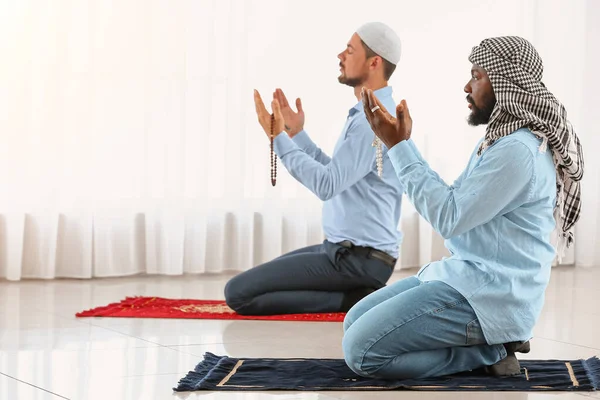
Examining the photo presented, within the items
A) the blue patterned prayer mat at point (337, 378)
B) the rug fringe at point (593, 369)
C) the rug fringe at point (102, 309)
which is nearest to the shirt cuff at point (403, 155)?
the blue patterned prayer mat at point (337, 378)

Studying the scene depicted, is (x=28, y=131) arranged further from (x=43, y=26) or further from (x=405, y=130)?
Answer: (x=405, y=130)

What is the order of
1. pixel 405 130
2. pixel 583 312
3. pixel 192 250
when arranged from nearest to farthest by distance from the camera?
pixel 405 130 → pixel 583 312 → pixel 192 250

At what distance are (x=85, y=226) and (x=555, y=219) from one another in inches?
113

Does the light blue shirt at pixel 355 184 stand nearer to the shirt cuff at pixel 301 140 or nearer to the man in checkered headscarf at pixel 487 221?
the shirt cuff at pixel 301 140

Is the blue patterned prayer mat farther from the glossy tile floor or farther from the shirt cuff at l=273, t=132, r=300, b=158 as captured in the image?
the shirt cuff at l=273, t=132, r=300, b=158

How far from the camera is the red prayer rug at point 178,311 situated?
12.5ft

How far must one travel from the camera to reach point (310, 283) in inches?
151

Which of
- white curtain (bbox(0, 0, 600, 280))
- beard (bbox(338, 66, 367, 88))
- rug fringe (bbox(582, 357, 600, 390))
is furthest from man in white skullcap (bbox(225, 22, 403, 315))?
white curtain (bbox(0, 0, 600, 280))

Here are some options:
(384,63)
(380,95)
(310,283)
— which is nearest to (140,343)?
(310,283)

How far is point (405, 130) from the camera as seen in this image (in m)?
2.56

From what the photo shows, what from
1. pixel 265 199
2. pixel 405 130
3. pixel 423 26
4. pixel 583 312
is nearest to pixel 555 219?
pixel 405 130

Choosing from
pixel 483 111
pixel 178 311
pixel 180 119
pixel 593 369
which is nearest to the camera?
pixel 483 111

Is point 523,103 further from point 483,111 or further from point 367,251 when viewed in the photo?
point 367,251

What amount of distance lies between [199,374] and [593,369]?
118 centimetres
